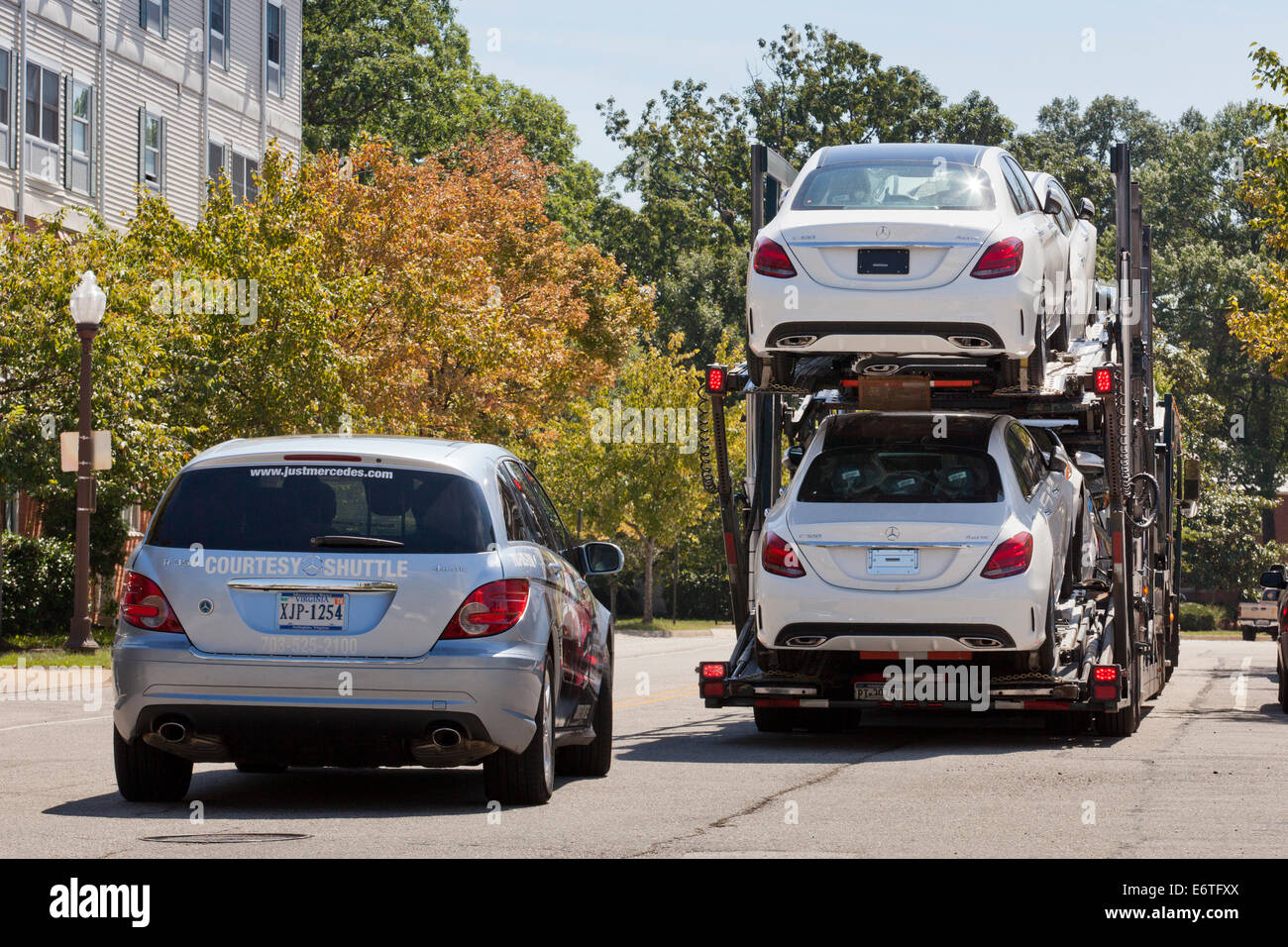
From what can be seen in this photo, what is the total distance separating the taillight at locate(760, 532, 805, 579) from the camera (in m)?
13.2

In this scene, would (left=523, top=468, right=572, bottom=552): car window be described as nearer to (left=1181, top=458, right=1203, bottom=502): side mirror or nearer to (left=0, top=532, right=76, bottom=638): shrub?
(left=1181, top=458, right=1203, bottom=502): side mirror

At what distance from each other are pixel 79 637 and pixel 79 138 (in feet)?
45.3

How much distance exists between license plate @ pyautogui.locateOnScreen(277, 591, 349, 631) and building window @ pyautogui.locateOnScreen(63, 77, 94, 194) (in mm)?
26528

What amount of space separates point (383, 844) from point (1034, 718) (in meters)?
8.90

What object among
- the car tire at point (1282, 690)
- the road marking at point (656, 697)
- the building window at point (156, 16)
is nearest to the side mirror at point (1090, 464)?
the car tire at point (1282, 690)

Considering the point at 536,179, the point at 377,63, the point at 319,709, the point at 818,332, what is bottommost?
the point at 319,709

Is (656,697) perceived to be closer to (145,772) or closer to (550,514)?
(550,514)

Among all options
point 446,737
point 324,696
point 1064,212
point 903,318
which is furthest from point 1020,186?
point 324,696

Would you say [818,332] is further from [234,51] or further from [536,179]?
[536,179]

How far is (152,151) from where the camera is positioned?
3734 centimetres

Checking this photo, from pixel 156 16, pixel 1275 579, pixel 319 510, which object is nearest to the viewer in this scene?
pixel 319 510
